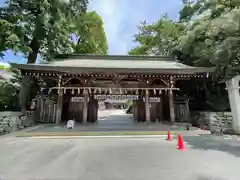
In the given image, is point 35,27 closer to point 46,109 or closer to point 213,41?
point 46,109

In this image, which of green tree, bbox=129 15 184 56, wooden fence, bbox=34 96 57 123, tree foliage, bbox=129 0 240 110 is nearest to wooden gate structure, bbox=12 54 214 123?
wooden fence, bbox=34 96 57 123

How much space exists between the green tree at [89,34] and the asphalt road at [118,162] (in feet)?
46.0

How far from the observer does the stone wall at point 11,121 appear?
7.84 meters

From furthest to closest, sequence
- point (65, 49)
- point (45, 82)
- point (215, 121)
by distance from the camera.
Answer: point (65, 49) < point (45, 82) < point (215, 121)

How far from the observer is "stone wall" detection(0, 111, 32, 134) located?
25.7ft

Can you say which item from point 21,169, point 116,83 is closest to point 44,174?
point 21,169

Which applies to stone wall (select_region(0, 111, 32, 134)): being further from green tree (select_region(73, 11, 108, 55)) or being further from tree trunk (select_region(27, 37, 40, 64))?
green tree (select_region(73, 11, 108, 55))

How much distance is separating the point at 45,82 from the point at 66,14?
6.64 m

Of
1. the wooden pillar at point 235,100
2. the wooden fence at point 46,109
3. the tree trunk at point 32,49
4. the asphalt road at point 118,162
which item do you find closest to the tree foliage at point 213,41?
the wooden pillar at point 235,100

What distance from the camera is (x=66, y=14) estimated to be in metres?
13.2

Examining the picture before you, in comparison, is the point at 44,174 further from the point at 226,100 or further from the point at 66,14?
the point at 66,14

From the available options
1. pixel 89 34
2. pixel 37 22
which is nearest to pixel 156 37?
pixel 89 34

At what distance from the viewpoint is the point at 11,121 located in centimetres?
805

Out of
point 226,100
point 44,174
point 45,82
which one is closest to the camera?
point 44,174
